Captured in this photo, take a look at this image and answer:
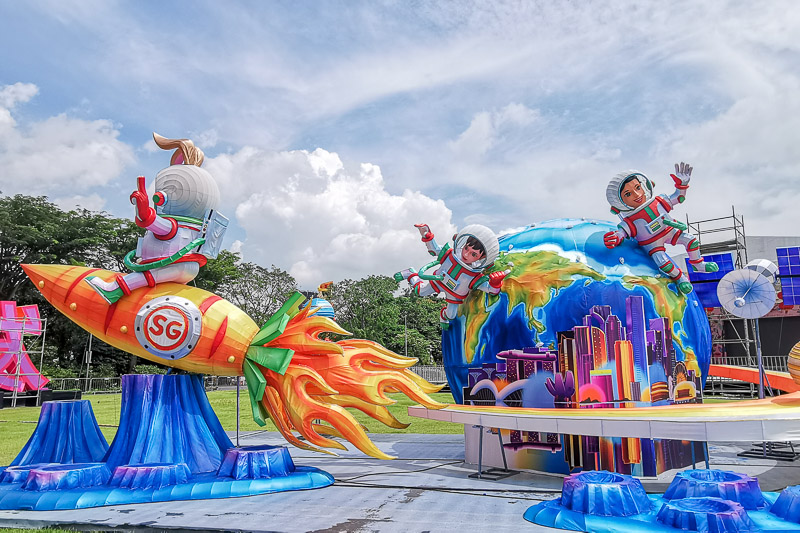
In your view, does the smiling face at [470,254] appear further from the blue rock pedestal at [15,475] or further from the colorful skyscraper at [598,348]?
the blue rock pedestal at [15,475]

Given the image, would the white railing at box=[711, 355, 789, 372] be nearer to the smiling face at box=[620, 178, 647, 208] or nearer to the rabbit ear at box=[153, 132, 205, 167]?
the smiling face at box=[620, 178, 647, 208]

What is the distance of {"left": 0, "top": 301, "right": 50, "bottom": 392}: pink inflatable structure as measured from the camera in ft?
93.1

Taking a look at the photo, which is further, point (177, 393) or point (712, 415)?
point (177, 393)

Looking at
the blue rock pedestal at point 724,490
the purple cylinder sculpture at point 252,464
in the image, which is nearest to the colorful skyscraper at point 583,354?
the blue rock pedestal at point 724,490

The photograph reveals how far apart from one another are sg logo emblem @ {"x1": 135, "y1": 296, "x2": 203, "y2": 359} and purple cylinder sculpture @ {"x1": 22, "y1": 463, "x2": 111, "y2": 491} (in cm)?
212

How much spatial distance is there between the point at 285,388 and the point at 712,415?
7131mm

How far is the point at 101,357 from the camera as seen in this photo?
42.2m

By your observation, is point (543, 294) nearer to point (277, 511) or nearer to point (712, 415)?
point (712, 415)

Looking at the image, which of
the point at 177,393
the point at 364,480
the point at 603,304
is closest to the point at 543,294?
the point at 603,304

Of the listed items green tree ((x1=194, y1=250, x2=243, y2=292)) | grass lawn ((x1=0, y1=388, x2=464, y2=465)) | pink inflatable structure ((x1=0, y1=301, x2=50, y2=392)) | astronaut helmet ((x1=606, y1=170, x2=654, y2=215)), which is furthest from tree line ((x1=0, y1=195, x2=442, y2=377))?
astronaut helmet ((x1=606, y1=170, x2=654, y2=215))

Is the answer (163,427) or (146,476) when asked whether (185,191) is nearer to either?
(163,427)

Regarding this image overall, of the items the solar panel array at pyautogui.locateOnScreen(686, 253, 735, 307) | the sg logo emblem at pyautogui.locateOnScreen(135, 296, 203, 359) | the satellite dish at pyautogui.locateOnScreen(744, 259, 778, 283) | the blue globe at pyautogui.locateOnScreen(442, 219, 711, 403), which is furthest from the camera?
the solar panel array at pyautogui.locateOnScreen(686, 253, 735, 307)

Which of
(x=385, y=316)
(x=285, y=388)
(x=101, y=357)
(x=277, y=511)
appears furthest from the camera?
(x=385, y=316)

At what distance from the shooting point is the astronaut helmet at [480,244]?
12.3 m
